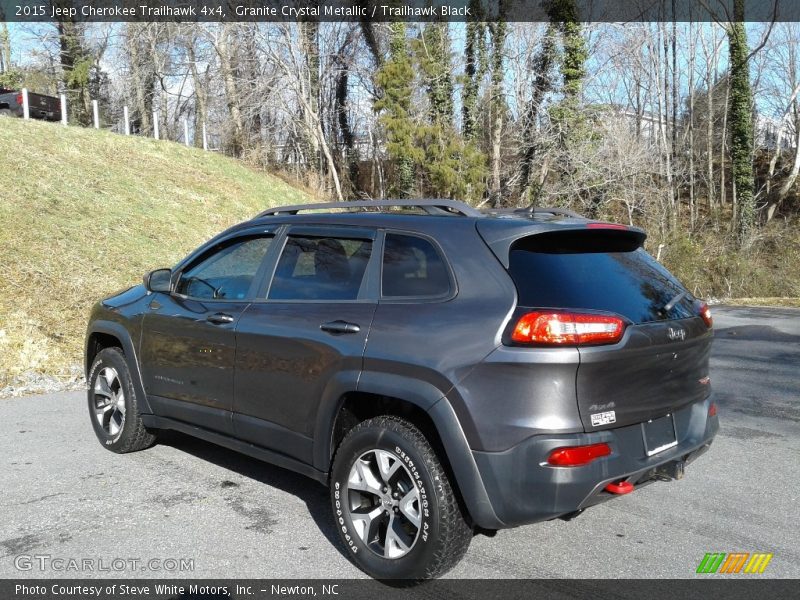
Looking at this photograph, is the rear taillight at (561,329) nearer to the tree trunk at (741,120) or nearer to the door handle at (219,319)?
the door handle at (219,319)

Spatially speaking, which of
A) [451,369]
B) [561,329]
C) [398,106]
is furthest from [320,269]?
[398,106]

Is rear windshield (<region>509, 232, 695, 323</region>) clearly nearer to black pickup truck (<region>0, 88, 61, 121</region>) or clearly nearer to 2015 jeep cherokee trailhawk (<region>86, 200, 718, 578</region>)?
2015 jeep cherokee trailhawk (<region>86, 200, 718, 578</region>)

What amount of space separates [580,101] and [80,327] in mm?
21565

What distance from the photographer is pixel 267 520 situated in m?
4.43

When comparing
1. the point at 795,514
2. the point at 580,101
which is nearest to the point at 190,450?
the point at 795,514

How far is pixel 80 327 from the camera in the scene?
11172 mm

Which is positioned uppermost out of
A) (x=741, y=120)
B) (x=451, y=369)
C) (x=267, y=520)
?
(x=741, y=120)

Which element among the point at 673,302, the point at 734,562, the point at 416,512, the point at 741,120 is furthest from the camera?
the point at 741,120

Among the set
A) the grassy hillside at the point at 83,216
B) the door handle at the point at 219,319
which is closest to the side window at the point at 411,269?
the door handle at the point at 219,319

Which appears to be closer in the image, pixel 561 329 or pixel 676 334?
pixel 561 329

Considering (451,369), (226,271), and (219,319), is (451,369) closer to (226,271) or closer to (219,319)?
(219,319)

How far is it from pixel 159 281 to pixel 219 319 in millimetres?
1009

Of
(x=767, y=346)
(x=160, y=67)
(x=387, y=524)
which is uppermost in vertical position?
(x=160, y=67)

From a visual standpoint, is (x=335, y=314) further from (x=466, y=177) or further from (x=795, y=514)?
(x=466, y=177)
